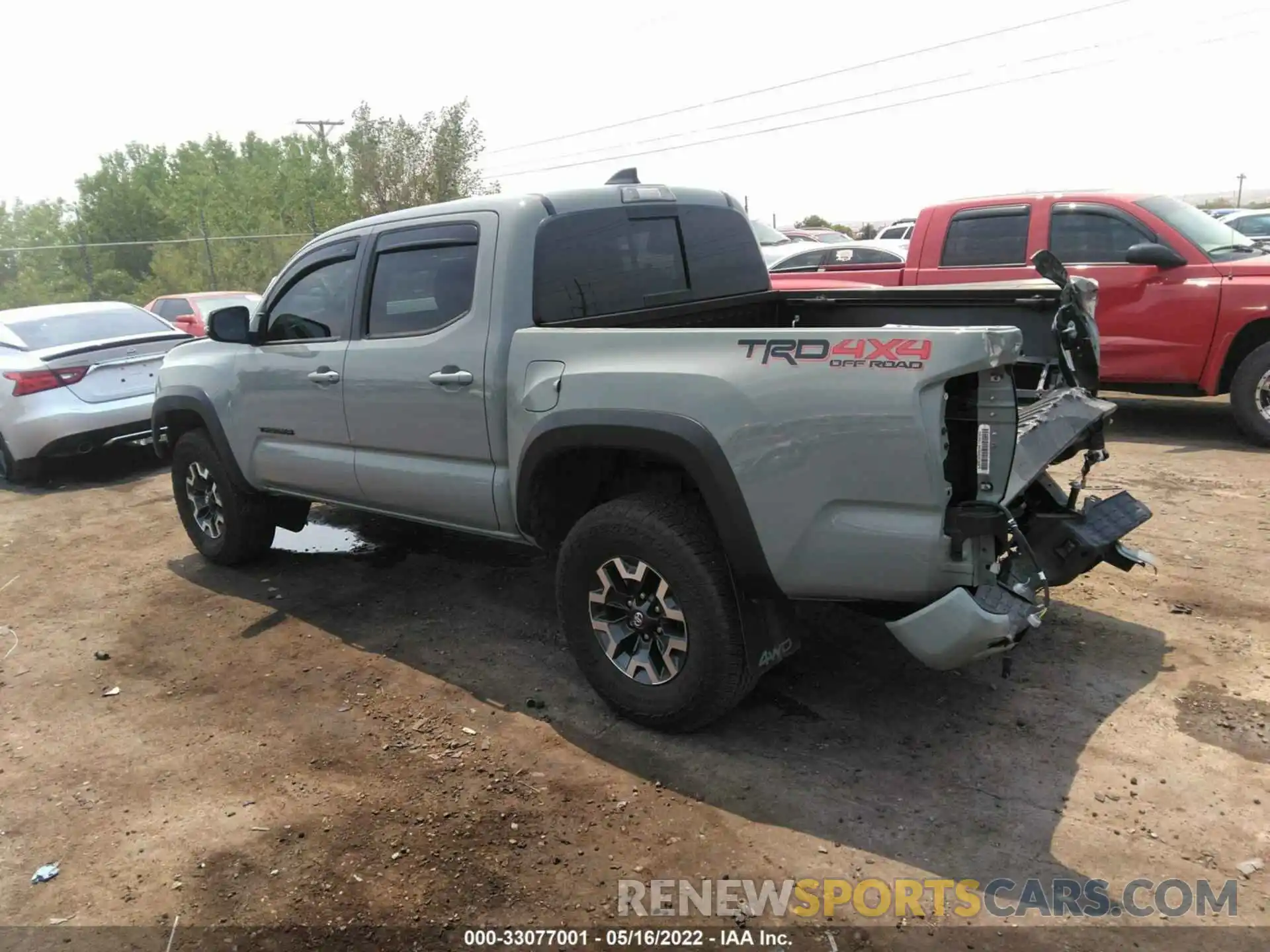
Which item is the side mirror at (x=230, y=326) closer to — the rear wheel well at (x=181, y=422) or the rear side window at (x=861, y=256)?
the rear wheel well at (x=181, y=422)

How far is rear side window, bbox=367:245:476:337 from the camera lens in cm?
401

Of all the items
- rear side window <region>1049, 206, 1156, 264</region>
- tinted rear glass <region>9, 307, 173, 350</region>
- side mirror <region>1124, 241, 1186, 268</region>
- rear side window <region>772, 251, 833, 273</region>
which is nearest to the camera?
side mirror <region>1124, 241, 1186, 268</region>

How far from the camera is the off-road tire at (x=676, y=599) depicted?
3.23m

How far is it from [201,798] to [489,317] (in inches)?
85.7

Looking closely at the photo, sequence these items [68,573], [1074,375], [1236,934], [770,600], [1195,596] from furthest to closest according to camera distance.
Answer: [68,573], [1195,596], [1074,375], [770,600], [1236,934]

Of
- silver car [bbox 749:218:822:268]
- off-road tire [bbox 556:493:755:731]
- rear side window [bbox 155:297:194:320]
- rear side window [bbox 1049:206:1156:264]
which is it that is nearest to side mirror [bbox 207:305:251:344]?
off-road tire [bbox 556:493:755:731]

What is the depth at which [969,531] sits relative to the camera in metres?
2.77

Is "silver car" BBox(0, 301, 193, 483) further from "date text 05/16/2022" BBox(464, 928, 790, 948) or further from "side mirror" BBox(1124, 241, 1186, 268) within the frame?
"side mirror" BBox(1124, 241, 1186, 268)

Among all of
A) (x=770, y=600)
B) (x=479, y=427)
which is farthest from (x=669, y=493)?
(x=479, y=427)

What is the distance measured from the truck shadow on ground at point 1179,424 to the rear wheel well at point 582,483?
193 inches

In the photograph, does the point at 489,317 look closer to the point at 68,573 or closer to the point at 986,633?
the point at 986,633

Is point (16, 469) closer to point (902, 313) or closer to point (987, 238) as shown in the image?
point (902, 313)

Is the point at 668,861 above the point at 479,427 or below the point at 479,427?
below

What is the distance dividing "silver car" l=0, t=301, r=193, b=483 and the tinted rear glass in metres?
0.01
